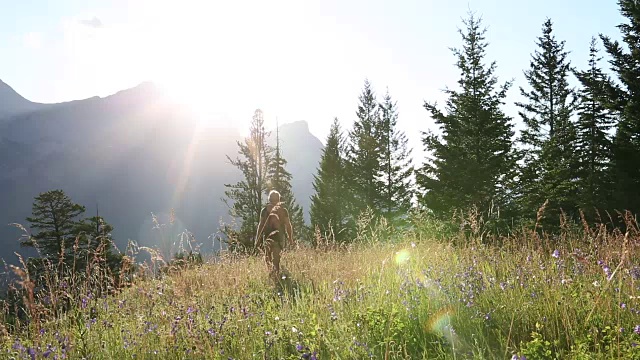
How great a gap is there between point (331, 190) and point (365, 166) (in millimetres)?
3291

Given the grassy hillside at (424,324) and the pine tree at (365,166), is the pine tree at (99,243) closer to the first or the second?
the grassy hillside at (424,324)

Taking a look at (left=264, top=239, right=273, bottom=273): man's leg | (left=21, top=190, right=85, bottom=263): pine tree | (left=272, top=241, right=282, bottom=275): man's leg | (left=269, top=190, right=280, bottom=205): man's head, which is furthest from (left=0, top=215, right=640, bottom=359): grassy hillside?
(left=21, top=190, right=85, bottom=263): pine tree

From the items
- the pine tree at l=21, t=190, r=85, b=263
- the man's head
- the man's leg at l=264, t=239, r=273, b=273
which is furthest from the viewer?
the pine tree at l=21, t=190, r=85, b=263

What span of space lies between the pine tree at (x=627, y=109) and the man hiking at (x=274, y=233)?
1513cm

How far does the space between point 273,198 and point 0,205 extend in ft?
711

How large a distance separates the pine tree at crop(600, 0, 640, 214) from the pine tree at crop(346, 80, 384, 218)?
13710 millimetres

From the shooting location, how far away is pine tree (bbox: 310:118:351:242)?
2820 cm

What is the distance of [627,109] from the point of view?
1769 cm

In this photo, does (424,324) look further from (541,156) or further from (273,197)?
(541,156)

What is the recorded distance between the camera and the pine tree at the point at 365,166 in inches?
1080

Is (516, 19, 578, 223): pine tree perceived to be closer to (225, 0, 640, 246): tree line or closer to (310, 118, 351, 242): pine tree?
(225, 0, 640, 246): tree line

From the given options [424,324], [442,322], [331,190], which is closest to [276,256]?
[424,324]

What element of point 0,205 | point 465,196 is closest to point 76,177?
point 0,205

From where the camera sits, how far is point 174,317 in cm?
450
